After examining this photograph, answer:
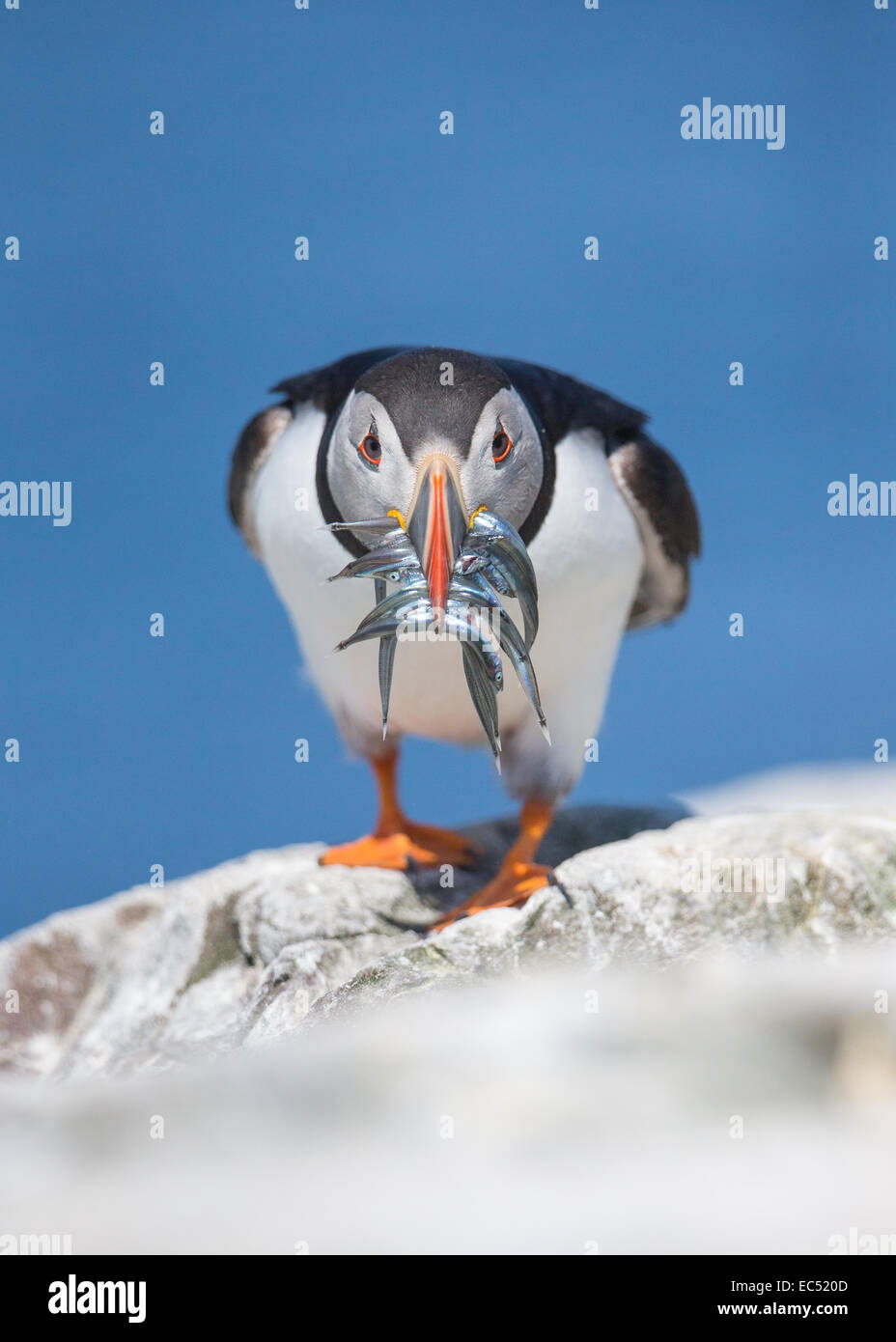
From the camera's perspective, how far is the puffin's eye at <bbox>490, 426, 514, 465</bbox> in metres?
6.53

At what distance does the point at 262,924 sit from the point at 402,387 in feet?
10.1

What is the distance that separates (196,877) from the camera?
350 inches

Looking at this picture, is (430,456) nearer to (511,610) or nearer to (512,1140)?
(511,610)

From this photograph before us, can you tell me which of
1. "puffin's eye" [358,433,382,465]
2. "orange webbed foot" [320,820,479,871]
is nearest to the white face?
"puffin's eye" [358,433,382,465]

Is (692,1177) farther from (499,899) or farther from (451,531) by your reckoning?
(499,899)

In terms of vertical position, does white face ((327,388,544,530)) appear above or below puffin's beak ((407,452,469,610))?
above

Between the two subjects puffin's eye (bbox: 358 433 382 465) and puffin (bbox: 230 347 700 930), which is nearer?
puffin (bbox: 230 347 700 930)

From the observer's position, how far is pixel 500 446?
6566 mm

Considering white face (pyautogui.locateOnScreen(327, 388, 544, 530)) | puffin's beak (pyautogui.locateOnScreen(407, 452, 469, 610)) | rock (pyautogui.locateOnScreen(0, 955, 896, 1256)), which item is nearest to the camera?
rock (pyautogui.locateOnScreen(0, 955, 896, 1256))

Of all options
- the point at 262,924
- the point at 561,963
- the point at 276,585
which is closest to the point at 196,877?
the point at 262,924

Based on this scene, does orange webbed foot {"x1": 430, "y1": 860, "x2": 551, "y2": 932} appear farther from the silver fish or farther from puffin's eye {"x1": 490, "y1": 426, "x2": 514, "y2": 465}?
puffin's eye {"x1": 490, "y1": 426, "x2": 514, "y2": 465}

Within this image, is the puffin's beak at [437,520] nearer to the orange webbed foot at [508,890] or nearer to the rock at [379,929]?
the rock at [379,929]

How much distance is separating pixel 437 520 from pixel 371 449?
79cm

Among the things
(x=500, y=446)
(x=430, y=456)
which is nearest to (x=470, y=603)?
(x=430, y=456)
